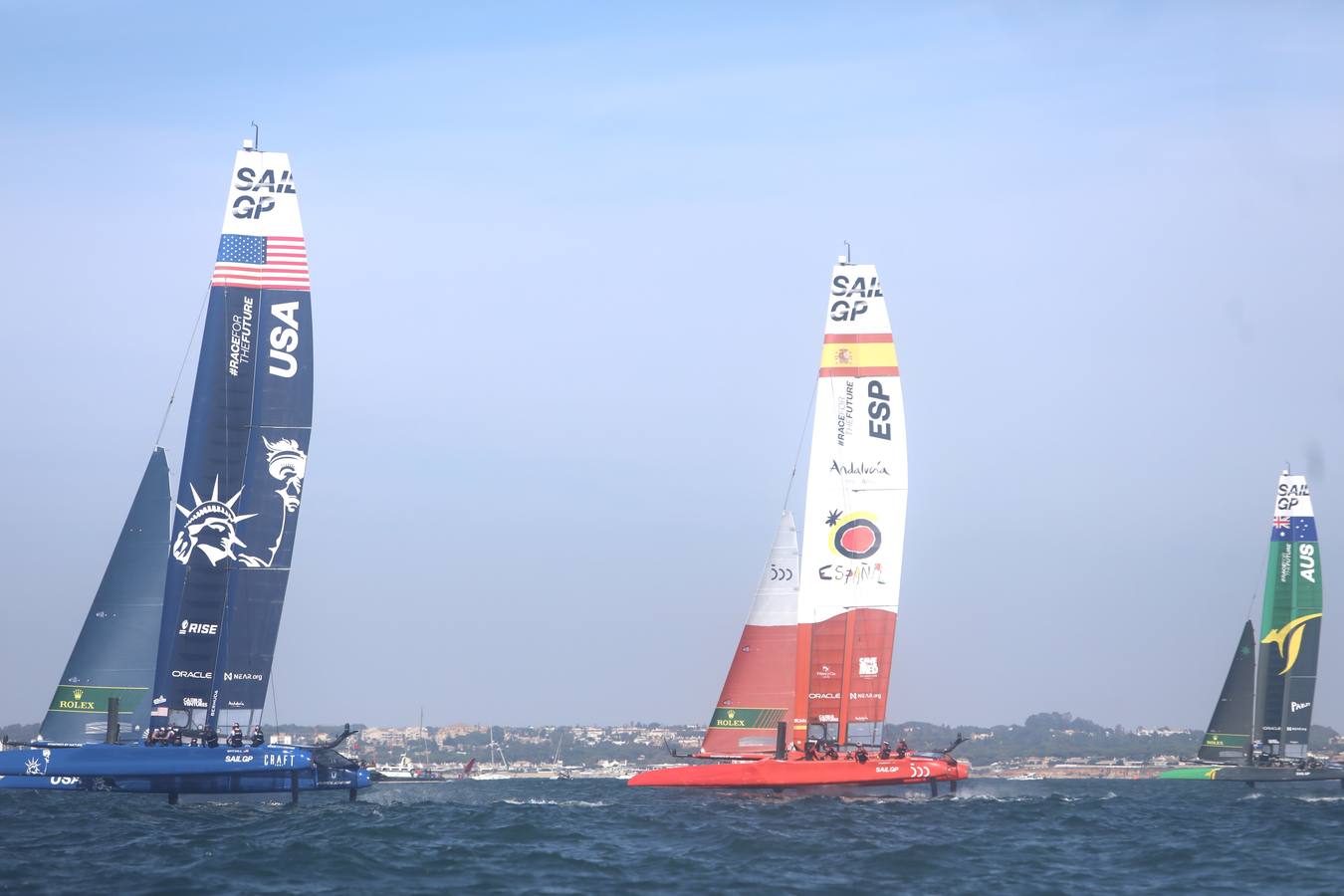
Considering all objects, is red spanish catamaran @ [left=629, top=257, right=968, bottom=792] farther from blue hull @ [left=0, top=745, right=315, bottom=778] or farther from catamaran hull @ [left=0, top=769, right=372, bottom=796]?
blue hull @ [left=0, top=745, right=315, bottom=778]

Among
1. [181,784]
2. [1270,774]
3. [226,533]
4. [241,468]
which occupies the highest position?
[241,468]

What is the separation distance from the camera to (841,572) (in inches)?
1753

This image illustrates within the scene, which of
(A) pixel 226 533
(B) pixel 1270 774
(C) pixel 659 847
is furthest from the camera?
(B) pixel 1270 774

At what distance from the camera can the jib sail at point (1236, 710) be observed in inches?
2606

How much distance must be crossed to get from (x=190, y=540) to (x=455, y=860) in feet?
45.6

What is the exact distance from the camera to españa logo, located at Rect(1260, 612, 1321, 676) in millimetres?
63219

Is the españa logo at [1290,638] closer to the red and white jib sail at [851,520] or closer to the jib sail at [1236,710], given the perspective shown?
the jib sail at [1236,710]

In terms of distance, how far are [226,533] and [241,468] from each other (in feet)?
5.07

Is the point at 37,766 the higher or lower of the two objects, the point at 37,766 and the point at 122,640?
the lower

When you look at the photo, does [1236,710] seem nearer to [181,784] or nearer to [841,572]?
[841,572]

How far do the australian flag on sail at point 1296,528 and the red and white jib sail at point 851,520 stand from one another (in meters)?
25.0

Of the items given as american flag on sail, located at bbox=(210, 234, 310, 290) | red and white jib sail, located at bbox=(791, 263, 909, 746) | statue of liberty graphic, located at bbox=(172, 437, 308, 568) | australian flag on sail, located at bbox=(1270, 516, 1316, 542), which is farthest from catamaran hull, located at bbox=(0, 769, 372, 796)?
australian flag on sail, located at bbox=(1270, 516, 1316, 542)

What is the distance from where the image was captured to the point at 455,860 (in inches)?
1040

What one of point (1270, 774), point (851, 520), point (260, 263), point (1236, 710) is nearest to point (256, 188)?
point (260, 263)
